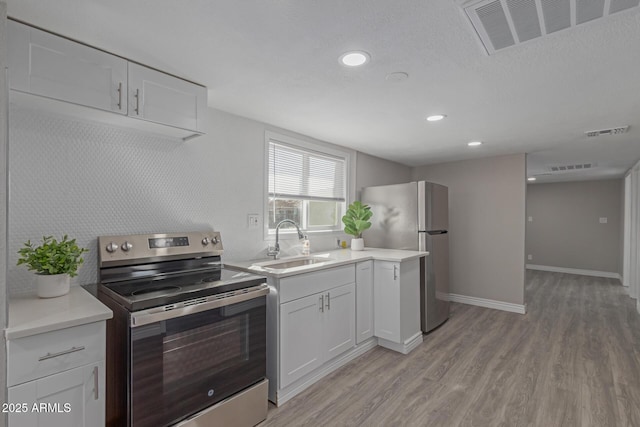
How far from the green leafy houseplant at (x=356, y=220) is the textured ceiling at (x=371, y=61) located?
0.98 meters

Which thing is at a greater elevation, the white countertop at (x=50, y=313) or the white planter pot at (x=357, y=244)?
the white planter pot at (x=357, y=244)

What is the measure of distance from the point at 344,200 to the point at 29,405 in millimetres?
3226

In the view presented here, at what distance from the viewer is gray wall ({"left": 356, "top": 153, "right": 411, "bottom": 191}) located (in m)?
4.20

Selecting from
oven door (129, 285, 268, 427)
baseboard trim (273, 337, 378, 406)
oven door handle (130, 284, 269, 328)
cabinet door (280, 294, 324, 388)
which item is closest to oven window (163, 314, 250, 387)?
oven door (129, 285, 268, 427)

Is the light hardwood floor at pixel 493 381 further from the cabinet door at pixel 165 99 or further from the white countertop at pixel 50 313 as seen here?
the cabinet door at pixel 165 99

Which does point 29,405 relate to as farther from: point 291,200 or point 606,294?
point 606,294

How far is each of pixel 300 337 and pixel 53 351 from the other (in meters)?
1.44

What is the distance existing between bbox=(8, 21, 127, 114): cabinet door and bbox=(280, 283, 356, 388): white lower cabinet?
1625mm

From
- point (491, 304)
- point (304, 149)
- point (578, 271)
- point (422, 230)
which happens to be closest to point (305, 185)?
point (304, 149)

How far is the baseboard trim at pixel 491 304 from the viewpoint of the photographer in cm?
422

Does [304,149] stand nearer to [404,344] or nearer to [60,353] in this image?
[404,344]

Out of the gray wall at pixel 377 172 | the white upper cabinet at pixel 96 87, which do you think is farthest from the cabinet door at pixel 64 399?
the gray wall at pixel 377 172

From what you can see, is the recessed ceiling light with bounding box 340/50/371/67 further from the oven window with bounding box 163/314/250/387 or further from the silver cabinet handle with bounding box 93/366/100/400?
the silver cabinet handle with bounding box 93/366/100/400

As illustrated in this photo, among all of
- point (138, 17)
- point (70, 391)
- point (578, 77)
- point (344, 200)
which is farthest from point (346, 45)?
point (344, 200)
